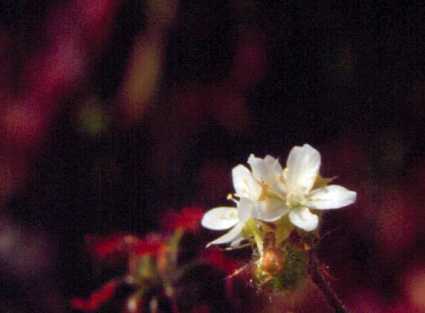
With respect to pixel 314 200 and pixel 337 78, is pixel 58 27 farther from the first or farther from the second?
pixel 314 200

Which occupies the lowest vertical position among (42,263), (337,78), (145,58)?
(42,263)

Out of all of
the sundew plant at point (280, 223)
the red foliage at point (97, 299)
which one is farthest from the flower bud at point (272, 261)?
the red foliage at point (97, 299)

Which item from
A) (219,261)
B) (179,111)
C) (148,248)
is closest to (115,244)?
(148,248)

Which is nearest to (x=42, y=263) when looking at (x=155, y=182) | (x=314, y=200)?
(x=155, y=182)

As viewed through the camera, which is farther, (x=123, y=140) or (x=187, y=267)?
(x=123, y=140)

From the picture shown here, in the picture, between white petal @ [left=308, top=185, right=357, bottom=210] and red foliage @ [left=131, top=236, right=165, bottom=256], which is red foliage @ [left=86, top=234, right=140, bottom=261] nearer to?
red foliage @ [left=131, top=236, right=165, bottom=256]
